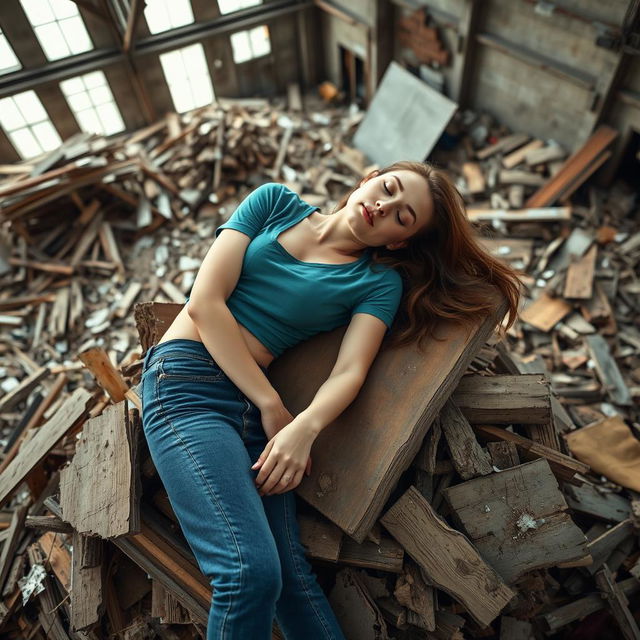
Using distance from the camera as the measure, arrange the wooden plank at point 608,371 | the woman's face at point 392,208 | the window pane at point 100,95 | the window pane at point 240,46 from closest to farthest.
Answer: the woman's face at point 392,208, the wooden plank at point 608,371, the window pane at point 100,95, the window pane at point 240,46

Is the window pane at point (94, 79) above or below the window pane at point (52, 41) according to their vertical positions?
below

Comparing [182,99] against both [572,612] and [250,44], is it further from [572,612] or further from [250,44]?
[572,612]

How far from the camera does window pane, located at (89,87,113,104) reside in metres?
9.32

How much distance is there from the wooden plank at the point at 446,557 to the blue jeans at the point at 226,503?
1.94ft

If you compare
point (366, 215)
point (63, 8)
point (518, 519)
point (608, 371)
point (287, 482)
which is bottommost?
point (608, 371)

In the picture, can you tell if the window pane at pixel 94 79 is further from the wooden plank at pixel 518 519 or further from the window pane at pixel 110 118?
the wooden plank at pixel 518 519

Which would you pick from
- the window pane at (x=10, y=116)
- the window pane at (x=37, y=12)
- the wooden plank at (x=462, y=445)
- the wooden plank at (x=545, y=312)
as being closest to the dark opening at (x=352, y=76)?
the window pane at (x=37, y=12)

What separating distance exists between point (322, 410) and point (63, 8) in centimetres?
928

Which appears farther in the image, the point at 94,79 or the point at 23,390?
the point at 94,79

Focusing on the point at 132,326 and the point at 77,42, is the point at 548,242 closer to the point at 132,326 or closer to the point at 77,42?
the point at 132,326

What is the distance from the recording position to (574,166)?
7086 mm

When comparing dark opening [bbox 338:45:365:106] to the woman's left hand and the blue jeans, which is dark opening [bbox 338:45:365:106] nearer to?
the blue jeans

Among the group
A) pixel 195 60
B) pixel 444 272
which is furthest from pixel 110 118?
pixel 444 272

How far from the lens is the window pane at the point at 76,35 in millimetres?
8461
